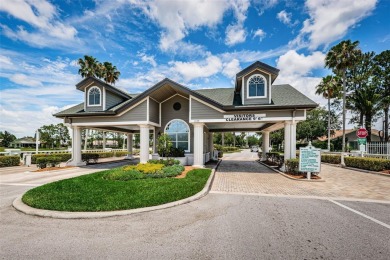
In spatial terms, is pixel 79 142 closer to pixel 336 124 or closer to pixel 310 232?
pixel 310 232

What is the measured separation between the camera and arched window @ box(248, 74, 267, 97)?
47.5 ft

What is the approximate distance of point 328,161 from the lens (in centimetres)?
2188

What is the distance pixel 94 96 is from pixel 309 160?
57.2ft

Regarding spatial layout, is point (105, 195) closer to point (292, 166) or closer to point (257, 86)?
point (292, 166)

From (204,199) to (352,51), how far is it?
29.3 m

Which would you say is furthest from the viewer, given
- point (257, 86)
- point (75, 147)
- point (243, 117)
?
point (75, 147)

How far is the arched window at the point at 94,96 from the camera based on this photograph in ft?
55.8

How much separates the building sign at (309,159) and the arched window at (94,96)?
16.4 meters

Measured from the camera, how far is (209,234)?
4.59 m

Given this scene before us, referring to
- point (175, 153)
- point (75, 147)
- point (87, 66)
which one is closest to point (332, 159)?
point (175, 153)

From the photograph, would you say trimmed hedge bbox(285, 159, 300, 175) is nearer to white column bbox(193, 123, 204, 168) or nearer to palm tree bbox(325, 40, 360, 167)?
white column bbox(193, 123, 204, 168)

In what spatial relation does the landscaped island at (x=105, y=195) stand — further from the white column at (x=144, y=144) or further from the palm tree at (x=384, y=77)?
the palm tree at (x=384, y=77)

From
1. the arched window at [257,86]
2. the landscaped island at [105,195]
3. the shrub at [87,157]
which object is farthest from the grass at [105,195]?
the shrub at [87,157]

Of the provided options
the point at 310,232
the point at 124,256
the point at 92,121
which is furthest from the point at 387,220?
the point at 92,121
